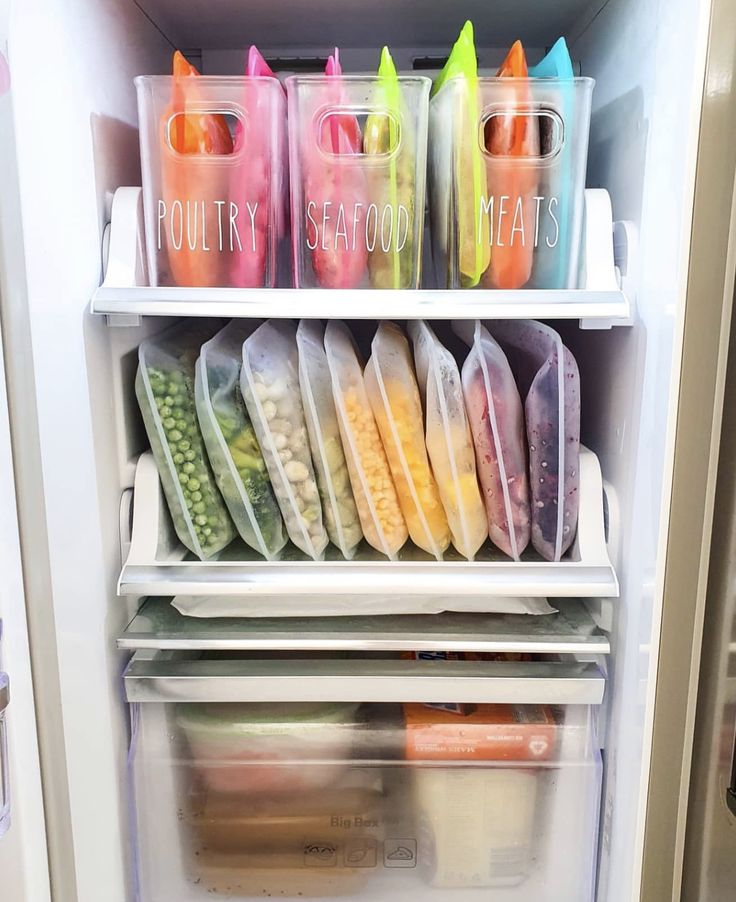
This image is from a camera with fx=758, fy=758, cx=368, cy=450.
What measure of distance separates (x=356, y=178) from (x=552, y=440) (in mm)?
370

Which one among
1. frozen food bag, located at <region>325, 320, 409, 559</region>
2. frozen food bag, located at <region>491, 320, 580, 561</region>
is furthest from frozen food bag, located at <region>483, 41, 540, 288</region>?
frozen food bag, located at <region>325, 320, 409, 559</region>

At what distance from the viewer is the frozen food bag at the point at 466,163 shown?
815 mm

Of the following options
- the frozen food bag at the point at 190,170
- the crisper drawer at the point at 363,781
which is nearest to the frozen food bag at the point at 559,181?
the frozen food bag at the point at 190,170

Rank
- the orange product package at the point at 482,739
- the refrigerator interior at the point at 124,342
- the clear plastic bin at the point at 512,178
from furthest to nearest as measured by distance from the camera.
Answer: the orange product package at the point at 482,739 → the clear plastic bin at the point at 512,178 → the refrigerator interior at the point at 124,342

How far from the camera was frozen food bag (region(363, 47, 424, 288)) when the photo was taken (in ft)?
2.69

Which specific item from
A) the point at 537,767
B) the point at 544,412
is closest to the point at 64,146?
the point at 544,412

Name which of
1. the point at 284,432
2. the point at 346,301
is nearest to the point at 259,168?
the point at 346,301

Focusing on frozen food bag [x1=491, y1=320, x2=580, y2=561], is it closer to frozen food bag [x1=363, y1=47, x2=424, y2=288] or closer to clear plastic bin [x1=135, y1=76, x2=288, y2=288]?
frozen food bag [x1=363, y1=47, x2=424, y2=288]

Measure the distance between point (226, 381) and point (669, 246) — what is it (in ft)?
1.64

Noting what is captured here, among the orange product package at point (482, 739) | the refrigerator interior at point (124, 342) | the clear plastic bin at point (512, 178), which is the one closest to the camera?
the refrigerator interior at point (124, 342)

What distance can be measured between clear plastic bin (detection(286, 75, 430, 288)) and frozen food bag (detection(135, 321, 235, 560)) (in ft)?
0.61

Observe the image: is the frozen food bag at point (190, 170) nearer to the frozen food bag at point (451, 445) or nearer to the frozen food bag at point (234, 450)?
the frozen food bag at point (234, 450)

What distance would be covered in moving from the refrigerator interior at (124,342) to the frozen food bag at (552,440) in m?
0.06

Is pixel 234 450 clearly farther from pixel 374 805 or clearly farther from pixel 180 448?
pixel 374 805
